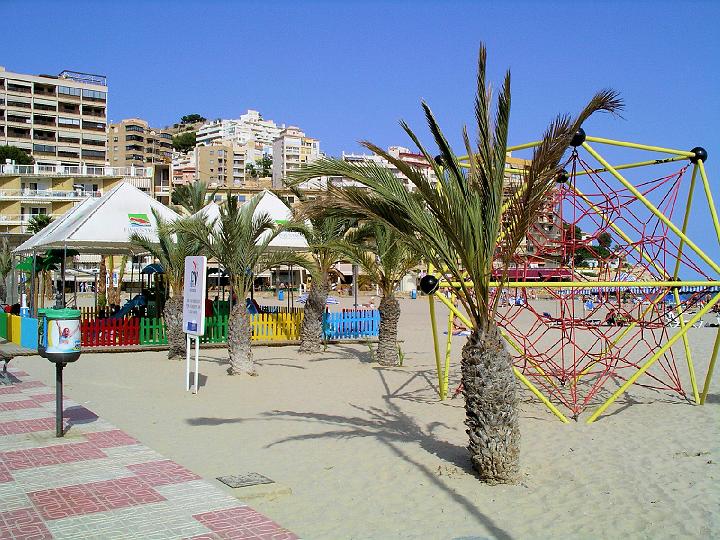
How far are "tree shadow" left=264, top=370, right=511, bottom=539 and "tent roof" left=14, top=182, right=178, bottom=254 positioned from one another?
426 inches

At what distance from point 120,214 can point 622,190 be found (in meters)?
14.1

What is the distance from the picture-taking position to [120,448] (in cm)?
820

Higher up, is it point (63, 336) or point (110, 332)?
point (63, 336)

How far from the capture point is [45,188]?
70500 mm

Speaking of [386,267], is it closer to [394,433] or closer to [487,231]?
[394,433]

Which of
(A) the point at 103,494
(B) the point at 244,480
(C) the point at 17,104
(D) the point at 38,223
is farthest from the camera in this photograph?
(C) the point at 17,104

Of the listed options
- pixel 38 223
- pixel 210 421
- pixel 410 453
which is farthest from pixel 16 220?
pixel 410 453

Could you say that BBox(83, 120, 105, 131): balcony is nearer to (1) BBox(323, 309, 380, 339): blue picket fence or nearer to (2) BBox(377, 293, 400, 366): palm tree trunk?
(1) BBox(323, 309, 380, 339): blue picket fence

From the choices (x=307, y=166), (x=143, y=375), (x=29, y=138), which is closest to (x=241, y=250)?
(x=143, y=375)

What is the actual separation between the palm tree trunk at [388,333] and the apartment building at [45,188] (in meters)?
56.2

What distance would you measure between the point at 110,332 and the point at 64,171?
58389mm

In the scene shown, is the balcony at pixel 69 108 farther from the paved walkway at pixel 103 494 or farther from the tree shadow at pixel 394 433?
the paved walkway at pixel 103 494

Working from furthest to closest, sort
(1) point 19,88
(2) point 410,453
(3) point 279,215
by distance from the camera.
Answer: (1) point 19,88, (3) point 279,215, (2) point 410,453

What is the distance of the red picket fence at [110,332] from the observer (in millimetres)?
18672
